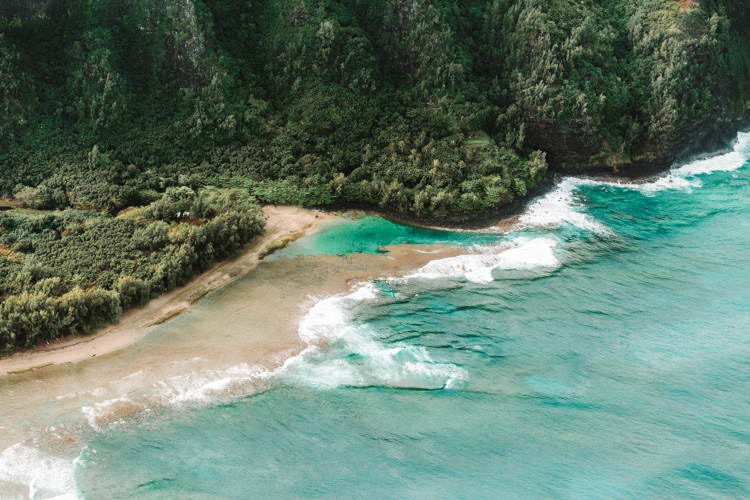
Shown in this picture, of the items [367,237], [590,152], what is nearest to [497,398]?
[367,237]

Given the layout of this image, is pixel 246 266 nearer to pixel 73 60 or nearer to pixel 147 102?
pixel 147 102

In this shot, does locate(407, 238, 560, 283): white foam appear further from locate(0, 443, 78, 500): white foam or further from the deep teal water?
locate(0, 443, 78, 500): white foam

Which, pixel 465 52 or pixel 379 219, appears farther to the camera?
pixel 465 52

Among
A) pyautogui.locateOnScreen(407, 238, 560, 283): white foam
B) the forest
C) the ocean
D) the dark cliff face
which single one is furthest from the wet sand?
the dark cliff face

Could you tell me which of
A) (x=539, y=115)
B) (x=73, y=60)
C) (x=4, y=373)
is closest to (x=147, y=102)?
(x=73, y=60)

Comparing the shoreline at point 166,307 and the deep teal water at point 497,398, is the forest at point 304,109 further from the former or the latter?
the deep teal water at point 497,398
